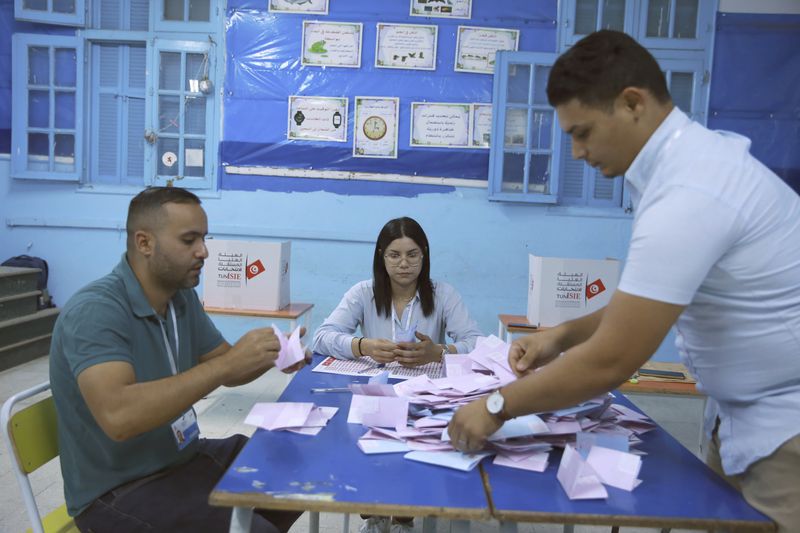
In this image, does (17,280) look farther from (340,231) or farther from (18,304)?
(340,231)

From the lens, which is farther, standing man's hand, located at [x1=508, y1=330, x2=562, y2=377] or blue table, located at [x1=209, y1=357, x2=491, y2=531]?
standing man's hand, located at [x1=508, y1=330, x2=562, y2=377]

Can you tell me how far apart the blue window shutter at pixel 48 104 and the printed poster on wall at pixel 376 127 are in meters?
2.20

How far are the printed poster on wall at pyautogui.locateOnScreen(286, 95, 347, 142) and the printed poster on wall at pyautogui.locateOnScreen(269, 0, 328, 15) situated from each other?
2.14 ft

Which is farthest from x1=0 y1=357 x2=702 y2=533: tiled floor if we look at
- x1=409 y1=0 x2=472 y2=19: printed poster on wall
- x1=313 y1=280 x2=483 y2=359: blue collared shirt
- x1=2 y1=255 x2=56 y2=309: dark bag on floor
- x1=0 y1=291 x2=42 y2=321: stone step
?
x1=409 y1=0 x2=472 y2=19: printed poster on wall

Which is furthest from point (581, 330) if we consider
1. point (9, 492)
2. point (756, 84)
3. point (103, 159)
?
point (103, 159)

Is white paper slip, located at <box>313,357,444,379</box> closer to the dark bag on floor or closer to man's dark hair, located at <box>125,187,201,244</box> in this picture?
man's dark hair, located at <box>125,187,201,244</box>

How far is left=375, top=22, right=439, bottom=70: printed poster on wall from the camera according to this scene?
4.78 m

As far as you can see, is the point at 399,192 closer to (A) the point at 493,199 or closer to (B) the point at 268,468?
(A) the point at 493,199

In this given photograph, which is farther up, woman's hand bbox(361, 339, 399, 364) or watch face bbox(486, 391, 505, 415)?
watch face bbox(486, 391, 505, 415)

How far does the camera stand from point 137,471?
4.76 feet

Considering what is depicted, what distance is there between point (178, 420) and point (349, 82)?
3793 millimetres

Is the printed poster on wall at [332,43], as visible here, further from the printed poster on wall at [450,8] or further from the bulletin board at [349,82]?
the printed poster on wall at [450,8]

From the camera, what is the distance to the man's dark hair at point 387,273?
2598 millimetres

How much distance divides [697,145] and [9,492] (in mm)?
2874
